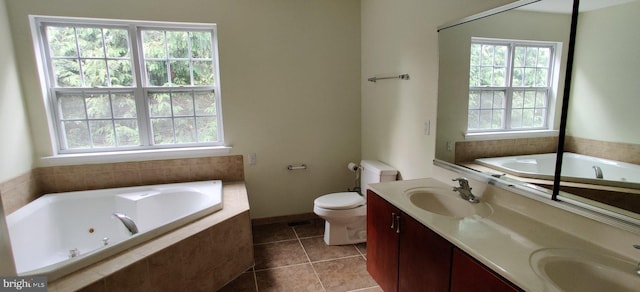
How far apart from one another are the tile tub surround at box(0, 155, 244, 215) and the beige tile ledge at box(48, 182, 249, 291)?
0.54m

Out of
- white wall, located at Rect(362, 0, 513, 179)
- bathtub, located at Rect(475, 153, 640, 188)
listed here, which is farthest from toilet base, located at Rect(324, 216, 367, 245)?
bathtub, located at Rect(475, 153, 640, 188)

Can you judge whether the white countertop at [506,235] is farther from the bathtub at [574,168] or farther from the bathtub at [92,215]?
the bathtub at [92,215]

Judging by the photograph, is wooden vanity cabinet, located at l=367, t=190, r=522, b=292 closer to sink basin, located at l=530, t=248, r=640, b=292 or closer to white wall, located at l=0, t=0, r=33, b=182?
sink basin, located at l=530, t=248, r=640, b=292

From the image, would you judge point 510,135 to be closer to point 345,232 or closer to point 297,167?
point 345,232

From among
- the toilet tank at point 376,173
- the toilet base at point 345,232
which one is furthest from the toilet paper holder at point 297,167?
the toilet base at point 345,232

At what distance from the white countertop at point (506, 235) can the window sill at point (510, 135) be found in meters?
0.30

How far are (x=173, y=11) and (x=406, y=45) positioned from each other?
2045mm

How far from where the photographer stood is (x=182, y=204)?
270 centimetres

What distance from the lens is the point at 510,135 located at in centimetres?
166

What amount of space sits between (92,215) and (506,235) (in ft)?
9.90

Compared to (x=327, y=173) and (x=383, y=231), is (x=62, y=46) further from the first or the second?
(x=383, y=231)

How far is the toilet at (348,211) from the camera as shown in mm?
2613

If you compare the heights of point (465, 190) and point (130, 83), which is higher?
point (130, 83)

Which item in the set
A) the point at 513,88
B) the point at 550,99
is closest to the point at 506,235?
the point at 550,99
